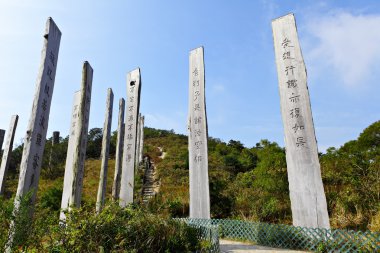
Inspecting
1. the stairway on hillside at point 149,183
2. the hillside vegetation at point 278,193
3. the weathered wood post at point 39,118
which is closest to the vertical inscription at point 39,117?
the weathered wood post at point 39,118

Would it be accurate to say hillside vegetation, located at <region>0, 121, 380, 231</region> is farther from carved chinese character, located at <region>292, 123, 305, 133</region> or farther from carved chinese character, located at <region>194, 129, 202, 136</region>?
carved chinese character, located at <region>292, 123, 305, 133</region>

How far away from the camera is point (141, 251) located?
454cm

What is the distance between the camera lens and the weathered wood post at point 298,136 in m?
7.12

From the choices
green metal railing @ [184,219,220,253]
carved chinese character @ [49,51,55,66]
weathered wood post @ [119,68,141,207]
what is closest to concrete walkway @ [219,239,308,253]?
green metal railing @ [184,219,220,253]

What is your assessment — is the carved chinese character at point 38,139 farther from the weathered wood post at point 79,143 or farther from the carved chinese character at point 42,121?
the weathered wood post at point 79,143

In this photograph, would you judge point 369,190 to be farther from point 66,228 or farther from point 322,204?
point 66,228

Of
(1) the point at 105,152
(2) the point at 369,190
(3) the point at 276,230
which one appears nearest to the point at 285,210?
(2) the point at 369,190

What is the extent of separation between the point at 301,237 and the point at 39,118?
631 cm

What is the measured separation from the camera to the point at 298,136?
758 centimetres

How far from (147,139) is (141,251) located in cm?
3672

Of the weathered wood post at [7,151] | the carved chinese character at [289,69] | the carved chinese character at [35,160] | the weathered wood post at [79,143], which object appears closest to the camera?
the carved chinese character at [35,160]

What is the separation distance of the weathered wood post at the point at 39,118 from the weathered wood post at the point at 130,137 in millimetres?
4836

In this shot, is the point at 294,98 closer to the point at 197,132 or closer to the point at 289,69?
the point at 289,69

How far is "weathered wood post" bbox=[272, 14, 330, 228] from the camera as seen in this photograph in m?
7.12
